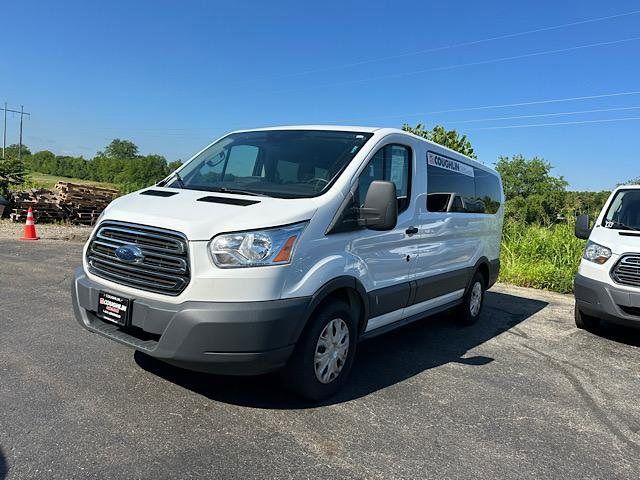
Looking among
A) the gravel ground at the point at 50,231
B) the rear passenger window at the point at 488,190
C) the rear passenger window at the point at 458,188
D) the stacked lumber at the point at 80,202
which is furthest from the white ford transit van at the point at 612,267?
the stacked lumber at the point at 80,202

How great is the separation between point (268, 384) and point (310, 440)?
955mm

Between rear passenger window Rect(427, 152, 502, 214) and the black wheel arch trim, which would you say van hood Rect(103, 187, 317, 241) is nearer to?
the black wheel arch trim

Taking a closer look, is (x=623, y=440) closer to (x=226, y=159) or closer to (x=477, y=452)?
(x=477, y=452)

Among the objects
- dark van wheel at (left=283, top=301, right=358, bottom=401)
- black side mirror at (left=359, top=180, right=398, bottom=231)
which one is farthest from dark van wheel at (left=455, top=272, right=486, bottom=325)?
black side mirror at (left=359, top=180, right=398, bottom=231)

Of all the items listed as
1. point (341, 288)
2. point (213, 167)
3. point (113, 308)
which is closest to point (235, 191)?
point (213, 167)

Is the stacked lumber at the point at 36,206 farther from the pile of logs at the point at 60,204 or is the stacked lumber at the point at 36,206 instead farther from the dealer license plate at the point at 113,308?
the dealer license plate at the point at 113,308

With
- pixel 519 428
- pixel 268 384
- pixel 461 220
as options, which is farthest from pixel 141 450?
pixel 461 220

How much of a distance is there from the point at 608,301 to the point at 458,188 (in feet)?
7.14

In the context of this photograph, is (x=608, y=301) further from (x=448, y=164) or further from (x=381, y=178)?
(x=381, y=178)

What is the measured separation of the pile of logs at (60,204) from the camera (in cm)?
1636

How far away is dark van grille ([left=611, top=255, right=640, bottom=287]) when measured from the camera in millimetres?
5938

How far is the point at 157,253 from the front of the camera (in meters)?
3.52

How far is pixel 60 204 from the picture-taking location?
1695 centimetres

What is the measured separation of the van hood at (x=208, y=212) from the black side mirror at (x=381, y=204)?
48cm
